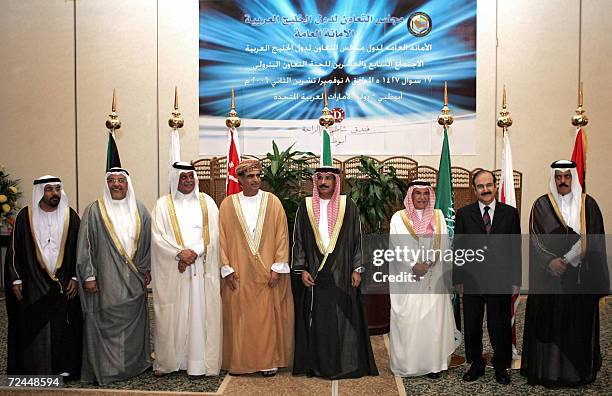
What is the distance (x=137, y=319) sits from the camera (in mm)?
4184

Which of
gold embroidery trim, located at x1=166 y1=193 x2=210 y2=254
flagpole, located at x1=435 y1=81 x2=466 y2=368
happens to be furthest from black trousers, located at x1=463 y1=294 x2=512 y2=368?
gold embroidery trim, located at x1=166 y1=193 x2=210 y2=254

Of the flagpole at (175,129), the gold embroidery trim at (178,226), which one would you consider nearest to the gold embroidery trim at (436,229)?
the gold embroidery trim at (178,226)

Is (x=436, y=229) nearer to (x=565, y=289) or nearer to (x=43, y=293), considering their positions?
(x=565, y=289)

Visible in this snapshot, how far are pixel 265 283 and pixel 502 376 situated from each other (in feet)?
5.66

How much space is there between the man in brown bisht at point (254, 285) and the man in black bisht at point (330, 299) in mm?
116

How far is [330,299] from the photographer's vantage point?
4164 mm

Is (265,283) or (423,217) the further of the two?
(423,217)

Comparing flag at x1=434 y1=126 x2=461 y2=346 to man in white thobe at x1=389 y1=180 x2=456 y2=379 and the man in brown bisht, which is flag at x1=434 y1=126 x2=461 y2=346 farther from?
the man in brown bisht

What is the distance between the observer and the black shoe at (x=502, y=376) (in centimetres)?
400

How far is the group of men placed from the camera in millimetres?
4023

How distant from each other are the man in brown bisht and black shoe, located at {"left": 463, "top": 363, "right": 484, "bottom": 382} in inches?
48.6

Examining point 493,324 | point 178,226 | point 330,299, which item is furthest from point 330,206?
point 493,324

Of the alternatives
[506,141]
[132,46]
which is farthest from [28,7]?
[506,141]

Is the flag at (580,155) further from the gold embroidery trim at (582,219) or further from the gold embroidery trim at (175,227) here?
the gold embroidery trim at (175,227)
